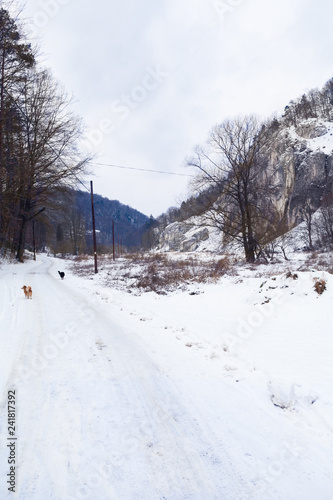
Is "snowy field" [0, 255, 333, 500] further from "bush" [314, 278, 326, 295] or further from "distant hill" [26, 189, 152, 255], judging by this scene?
"distant hill" [26, 189, 152, 255]

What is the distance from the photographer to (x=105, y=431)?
2.41 m

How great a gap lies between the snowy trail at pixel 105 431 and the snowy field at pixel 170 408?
0.4 inches

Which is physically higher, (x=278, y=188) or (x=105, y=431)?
(x=278, y=188)

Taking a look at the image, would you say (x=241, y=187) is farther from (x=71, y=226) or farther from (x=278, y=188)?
(x=71, y=226)

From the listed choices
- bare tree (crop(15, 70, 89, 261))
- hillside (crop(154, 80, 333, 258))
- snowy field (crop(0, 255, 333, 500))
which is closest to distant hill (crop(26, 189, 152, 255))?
bare tree (crop(15, 70, 89, 261))

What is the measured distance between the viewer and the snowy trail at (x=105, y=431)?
1.84 metres

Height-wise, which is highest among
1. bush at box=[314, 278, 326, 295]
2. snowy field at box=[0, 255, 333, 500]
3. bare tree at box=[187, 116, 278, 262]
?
bare tree at box=[187, 116, 278, 262]

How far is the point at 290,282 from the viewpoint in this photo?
7355 mm

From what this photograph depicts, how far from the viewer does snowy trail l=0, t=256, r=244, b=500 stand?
1838mm

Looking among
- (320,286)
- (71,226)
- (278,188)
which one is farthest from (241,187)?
(71,226)

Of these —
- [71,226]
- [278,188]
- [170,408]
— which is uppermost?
[278,188]

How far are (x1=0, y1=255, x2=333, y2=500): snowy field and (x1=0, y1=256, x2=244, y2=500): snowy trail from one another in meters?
0.01

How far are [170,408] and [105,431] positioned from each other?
2.55 ft

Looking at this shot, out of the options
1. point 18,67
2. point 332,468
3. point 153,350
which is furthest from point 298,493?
point 18,67
